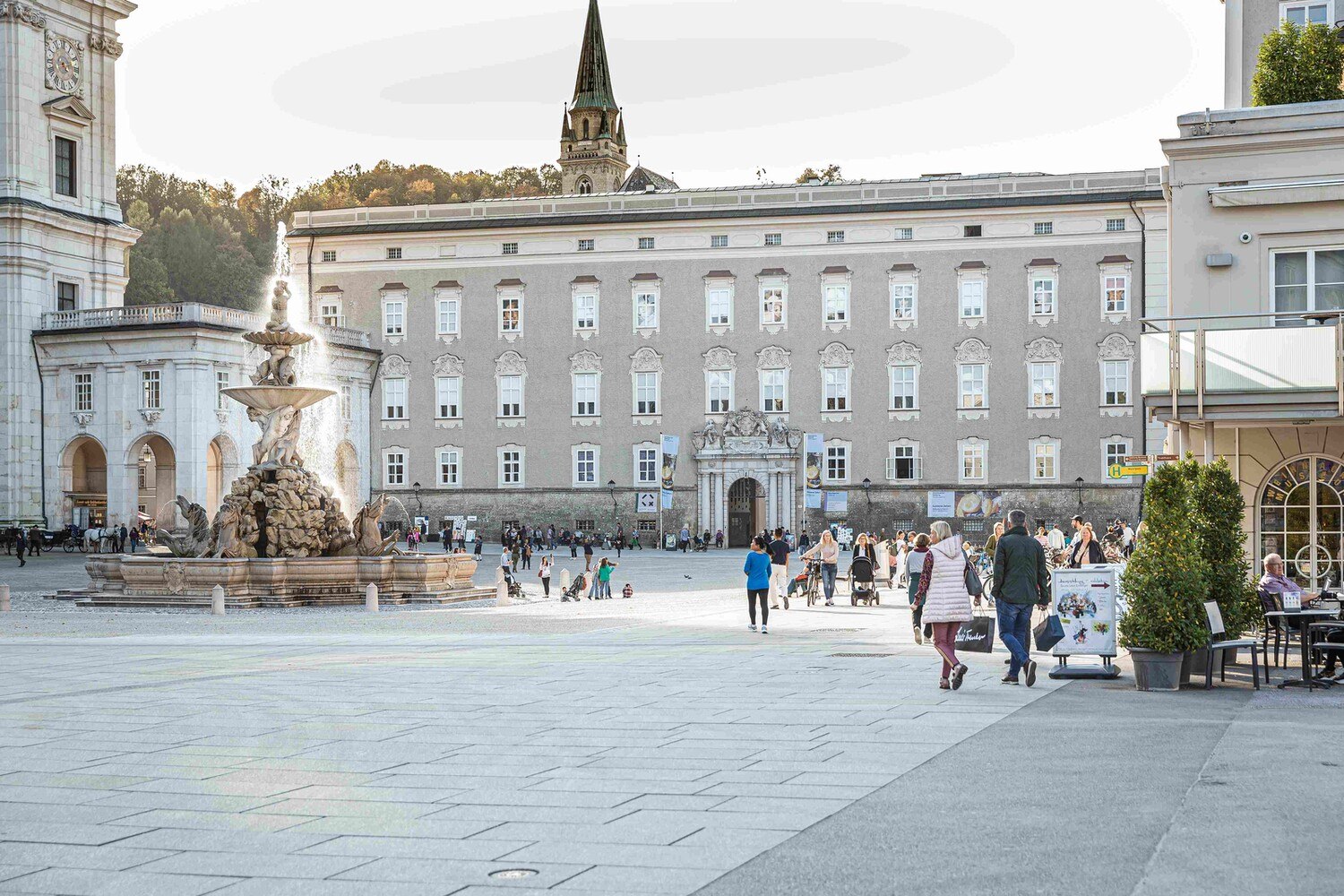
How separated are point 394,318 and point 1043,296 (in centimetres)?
2938

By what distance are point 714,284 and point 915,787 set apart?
60980 mm

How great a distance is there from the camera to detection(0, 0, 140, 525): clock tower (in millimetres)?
Answer: 66000

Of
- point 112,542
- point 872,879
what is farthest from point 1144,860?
point 112,542

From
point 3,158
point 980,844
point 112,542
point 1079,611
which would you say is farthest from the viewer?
point 3,158

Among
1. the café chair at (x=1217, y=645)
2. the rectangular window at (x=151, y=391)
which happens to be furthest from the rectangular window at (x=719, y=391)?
the café chair at (x=1217, y=645)

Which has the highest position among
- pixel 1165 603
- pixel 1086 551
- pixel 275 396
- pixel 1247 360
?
pixel 275 396

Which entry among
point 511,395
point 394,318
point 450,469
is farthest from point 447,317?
point 450,469

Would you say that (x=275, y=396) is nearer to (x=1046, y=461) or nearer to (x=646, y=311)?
(x=646, y=311)

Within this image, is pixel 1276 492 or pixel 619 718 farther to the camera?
pixel 1276 492

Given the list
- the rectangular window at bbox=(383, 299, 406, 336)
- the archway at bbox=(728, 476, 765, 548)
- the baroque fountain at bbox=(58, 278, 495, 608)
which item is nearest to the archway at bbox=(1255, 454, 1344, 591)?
the baroque fountain at bbox=(58, 278, 495, 608)

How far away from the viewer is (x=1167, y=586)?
1476 centimetres

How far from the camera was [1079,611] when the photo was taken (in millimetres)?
16125

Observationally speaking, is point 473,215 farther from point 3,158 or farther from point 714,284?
point 3,158

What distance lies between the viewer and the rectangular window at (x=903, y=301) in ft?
221
